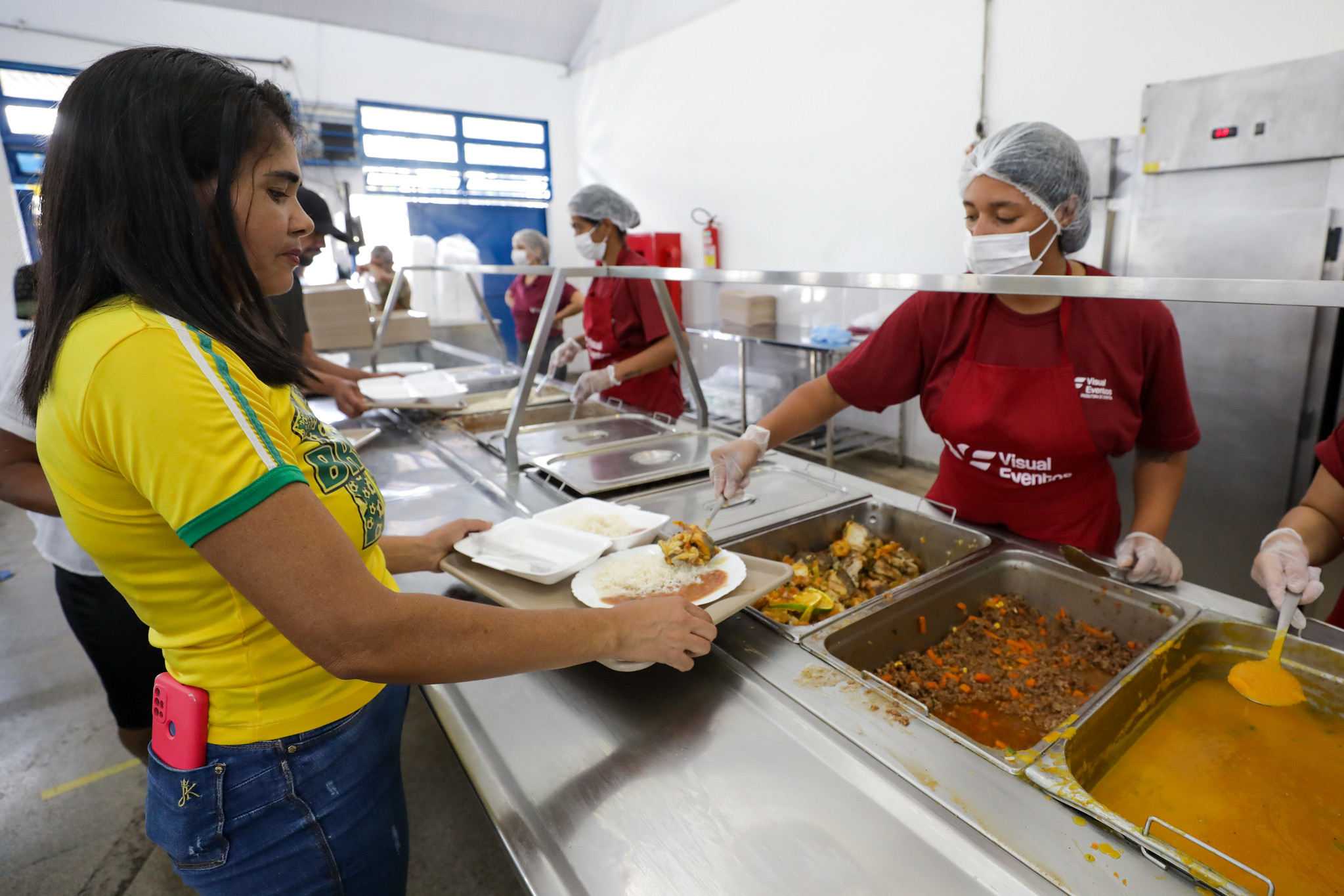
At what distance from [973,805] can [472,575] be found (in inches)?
38.0

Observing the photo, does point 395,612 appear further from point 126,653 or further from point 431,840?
point 431,840

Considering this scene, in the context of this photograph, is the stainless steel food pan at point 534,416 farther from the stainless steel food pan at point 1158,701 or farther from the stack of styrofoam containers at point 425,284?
the stack of styrofoam containers at point 425,284

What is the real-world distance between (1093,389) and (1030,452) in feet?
0.63

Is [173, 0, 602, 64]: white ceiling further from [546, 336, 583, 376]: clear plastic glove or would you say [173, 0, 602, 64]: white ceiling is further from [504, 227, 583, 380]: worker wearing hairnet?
[546, 336, 583, 376]: clear plastic glove

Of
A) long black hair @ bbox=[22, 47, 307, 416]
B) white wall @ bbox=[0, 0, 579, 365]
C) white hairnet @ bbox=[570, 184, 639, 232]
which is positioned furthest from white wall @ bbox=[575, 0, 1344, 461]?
long black hair @ bbox=[22, 47, 307, 416]

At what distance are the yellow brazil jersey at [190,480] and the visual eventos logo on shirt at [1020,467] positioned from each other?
1380 millimetres

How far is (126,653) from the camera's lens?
1.97 meters

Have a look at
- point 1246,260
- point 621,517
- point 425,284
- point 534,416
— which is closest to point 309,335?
point 534,416

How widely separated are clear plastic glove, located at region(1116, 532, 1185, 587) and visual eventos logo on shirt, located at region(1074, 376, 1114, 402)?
0.36 metres

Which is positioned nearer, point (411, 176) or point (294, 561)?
point (294, 561)

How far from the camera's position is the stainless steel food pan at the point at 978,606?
4.07ft

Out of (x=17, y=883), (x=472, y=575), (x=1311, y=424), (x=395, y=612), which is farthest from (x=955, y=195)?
(x=17, y=883)

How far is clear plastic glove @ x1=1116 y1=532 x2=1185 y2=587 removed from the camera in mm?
1296

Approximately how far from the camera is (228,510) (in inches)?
27.6
